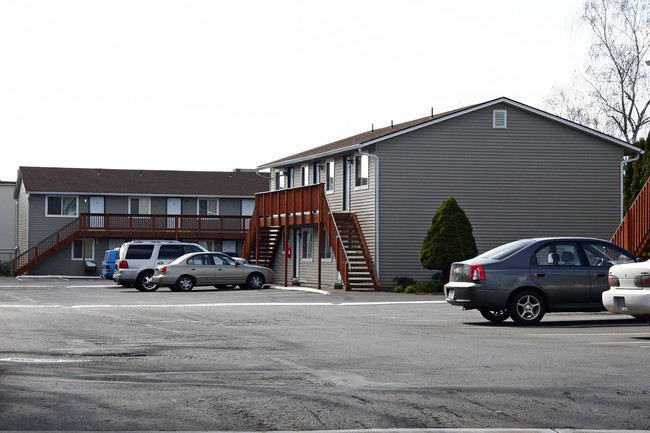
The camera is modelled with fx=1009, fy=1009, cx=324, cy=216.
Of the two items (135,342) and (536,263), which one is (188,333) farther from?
(536,263)

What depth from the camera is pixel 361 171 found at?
37.6 meters

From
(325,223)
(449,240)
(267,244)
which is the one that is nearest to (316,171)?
(267,244)

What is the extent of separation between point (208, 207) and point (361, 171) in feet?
98.9

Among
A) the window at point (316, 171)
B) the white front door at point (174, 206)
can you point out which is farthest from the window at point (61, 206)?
the window at point (316, 171)

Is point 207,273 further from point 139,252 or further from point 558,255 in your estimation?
point 558,255

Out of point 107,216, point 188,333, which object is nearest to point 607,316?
point 188,333

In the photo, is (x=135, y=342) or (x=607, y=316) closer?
(x=135, y=342)

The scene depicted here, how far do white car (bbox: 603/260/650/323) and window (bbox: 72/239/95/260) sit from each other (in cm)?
4907

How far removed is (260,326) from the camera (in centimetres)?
1792

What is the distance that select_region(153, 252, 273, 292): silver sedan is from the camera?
35125 mm

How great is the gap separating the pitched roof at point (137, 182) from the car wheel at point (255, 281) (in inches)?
1130

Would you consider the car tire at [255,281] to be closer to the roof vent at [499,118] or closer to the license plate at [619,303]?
the roof vent at [499,118]

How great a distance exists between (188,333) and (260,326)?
6.37 feet

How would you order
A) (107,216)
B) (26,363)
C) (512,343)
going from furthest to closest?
(107,216), (512,343), (26,363)
